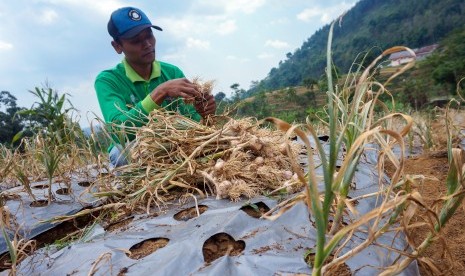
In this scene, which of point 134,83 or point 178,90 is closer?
point 178,90

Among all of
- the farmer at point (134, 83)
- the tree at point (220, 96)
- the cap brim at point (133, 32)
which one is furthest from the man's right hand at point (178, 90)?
the cap brim at point (133, 32)

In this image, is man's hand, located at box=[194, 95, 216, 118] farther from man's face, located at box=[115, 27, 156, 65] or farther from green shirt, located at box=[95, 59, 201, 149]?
man's face, located at box=[115, 27, 156, 65]

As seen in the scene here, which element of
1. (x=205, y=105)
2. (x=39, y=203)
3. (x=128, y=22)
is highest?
(x=128, y=22)

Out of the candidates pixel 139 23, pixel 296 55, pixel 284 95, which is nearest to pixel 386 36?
pixel 296 55

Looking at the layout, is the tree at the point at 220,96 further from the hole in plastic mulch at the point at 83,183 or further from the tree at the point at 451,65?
the tree at the point at 451,65

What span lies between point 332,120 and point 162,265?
677 millimetres

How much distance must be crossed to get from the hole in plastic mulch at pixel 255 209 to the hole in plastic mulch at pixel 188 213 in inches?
7.3

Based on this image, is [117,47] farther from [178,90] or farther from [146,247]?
[146,247]

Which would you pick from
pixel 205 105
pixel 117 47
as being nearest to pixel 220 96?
pixel 205 105

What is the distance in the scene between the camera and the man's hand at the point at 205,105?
2.02 metres

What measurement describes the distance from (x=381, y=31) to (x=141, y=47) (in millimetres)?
54026

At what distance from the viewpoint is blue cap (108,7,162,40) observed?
2346 mm

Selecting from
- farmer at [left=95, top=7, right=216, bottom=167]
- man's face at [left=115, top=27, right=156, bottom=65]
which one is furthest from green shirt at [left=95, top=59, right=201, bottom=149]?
man's face at [left=115, top=27, right=156, bottom=65]

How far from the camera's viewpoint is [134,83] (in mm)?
2584
